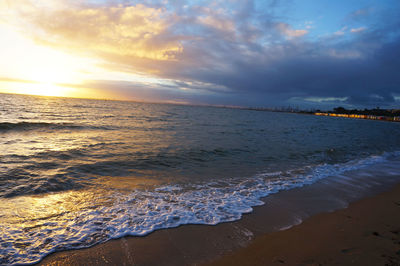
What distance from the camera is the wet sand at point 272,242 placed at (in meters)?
3.34

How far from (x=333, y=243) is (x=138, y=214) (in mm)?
4317

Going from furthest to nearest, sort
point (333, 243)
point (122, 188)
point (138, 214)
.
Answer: point (122, 188)
point (138, 214)
point (333, 243)

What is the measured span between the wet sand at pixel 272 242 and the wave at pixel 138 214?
279mm

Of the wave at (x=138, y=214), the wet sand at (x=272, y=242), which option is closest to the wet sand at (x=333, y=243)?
the wet sand at (x=272, y=242)

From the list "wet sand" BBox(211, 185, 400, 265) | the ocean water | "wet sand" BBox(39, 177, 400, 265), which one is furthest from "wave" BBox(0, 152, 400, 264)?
"wet sand" BBox(211, 185, 400, 265)

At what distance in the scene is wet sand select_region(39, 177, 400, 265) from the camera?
11.0 ft

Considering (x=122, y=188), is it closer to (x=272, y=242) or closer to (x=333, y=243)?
(x=272, y=242)

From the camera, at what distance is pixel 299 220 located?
4.91 metres

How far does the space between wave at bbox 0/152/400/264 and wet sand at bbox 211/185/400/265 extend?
129 centimetres

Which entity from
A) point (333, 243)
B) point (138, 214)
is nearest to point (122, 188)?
point (138, 214)

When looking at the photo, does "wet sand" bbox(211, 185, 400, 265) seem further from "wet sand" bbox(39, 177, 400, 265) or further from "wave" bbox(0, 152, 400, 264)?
"wave" bbox(0, 152, 400, 264)

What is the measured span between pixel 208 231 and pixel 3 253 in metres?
3.69

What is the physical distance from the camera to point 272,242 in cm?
391

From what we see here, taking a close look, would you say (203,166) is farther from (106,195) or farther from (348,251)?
(348,251)
